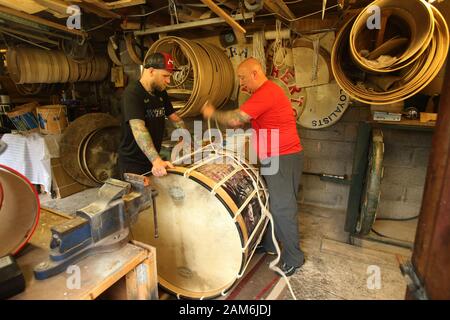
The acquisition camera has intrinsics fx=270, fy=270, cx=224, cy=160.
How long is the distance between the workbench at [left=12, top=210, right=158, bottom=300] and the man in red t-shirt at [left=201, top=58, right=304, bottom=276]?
3.69ft

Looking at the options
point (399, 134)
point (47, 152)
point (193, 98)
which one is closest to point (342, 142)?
point (399, 134)

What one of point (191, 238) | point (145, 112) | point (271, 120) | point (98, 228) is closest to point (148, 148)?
point (145, 112)

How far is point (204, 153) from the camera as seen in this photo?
6.27 ft

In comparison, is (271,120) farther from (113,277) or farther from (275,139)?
(113,277)

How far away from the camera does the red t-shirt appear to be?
1903 millimetres

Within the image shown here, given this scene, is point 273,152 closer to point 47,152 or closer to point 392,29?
point 392,29

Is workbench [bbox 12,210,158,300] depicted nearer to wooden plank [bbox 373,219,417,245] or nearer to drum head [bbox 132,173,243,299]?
drum head [bbox 132,173,243,299]

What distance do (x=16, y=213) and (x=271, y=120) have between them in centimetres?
156

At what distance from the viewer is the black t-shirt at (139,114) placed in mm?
1876

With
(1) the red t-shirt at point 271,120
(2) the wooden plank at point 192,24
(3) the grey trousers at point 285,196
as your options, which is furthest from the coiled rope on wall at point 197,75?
(3) the grey trousers at point 285,196

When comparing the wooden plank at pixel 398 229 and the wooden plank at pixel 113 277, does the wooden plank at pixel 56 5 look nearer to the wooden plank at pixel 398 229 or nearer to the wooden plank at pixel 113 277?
the wooden plank at pixel 113 277

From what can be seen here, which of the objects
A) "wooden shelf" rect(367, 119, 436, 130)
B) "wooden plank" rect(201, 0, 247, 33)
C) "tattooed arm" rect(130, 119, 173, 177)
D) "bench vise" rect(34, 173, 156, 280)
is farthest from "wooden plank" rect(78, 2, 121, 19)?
"wooden shelf" rect(367, 119, 436, 130)

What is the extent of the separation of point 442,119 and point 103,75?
4.28 m

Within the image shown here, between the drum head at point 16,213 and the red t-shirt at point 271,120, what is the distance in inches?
52.6
